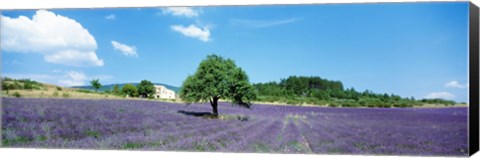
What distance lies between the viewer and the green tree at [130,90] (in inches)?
448

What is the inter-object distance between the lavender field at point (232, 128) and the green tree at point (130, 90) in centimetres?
28

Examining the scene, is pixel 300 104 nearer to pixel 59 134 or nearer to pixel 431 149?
pixel 431 149

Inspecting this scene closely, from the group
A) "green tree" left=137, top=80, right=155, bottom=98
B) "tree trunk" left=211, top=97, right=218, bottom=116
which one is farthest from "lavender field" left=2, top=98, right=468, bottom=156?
"green tree" left=137, top=80, right=155, bottom=98

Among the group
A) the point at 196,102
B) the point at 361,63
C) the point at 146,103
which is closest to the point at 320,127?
the point at 361,63

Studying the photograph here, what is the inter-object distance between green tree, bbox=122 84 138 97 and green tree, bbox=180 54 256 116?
938 mm

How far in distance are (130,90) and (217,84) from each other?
1.74 metres

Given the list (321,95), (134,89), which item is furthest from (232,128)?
(134,89)

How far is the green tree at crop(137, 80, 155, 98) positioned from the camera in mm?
11312

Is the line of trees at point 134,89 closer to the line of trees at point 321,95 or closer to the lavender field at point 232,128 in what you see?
the lavender field at point 232,128

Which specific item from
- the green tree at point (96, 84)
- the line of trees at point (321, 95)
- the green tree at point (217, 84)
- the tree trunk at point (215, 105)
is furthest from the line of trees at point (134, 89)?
the line of trees at point (321, 95)

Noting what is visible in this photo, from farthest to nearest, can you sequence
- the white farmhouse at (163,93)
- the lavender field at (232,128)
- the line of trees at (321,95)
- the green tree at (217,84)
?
the white farmhouse at (163,93)
the green tree at (217,84)
the line of trees at (321,95)
the lavender field at (232,128)

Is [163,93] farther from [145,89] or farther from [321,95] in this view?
[321,95]

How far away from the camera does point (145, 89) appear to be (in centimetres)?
1139

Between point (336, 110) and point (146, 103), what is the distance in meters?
3.78
